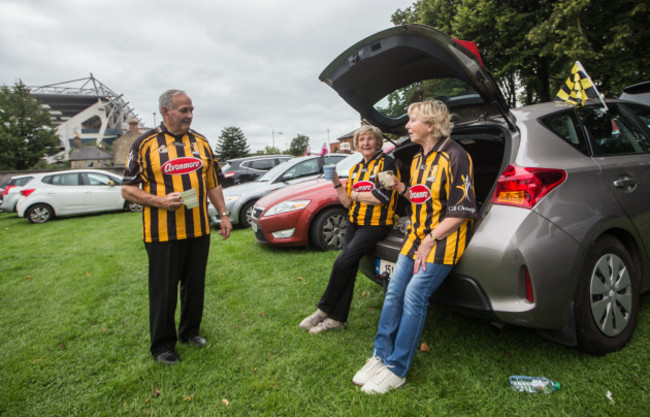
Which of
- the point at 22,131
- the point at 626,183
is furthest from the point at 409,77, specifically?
the point at 22,131

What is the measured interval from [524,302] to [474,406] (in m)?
0.61

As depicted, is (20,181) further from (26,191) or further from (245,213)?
(245,213)

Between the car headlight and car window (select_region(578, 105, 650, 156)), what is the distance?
3.22 meters

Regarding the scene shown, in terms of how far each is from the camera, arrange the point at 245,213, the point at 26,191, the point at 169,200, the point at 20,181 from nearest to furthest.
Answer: the point at 169,200 → the point at 245,213 → the point at 26,191 → the point at 20,181

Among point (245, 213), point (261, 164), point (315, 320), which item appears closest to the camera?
point (315, 320)

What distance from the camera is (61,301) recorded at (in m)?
3.97

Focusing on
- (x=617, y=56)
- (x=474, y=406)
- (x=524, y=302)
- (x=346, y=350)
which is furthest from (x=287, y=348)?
(x=617, y=56)

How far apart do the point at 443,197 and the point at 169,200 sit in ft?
5.75

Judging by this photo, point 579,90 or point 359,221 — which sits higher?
point 579,90

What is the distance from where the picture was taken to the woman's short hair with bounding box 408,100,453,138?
2161mm

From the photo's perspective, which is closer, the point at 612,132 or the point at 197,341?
the point at 612,132

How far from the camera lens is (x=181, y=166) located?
8.23 ft

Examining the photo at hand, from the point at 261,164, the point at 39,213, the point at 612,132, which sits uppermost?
the point at 612,132

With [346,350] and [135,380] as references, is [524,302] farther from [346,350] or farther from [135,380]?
[135,380]
